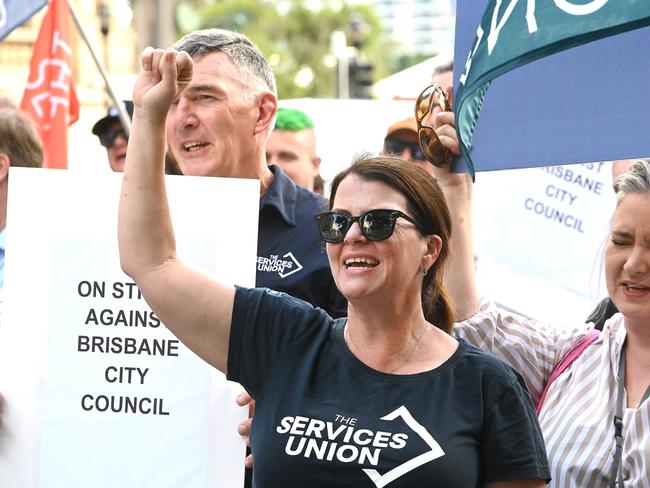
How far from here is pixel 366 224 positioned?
3318mm

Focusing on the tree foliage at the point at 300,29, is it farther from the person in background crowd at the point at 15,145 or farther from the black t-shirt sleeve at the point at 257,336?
the black t-shirt sleeve at the point at 257,336

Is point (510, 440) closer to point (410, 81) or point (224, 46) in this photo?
point (224, 46)

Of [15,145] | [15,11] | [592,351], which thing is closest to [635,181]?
[592,351]

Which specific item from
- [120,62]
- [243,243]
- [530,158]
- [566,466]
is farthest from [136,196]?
[120,62]

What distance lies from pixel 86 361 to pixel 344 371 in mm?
890

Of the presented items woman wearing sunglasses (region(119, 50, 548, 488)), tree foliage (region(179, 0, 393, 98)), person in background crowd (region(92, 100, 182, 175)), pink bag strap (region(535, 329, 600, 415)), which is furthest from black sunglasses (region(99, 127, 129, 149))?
tree foliage (region(179, 0, 393, 98))

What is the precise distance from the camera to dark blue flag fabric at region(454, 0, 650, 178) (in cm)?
290

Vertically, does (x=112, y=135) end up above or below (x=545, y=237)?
above

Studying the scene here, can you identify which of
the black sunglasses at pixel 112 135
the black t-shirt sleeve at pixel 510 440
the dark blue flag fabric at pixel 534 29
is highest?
the dark blue flag fabric at pixel 534 29

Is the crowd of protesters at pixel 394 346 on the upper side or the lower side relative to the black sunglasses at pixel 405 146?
lower

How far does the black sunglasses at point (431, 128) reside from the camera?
12.1 feet

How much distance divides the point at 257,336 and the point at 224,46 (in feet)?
4.20

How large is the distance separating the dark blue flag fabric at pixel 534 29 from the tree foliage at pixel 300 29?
163 ft

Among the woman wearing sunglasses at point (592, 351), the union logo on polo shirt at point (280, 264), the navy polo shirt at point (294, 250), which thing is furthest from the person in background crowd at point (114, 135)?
the woman wearing sunglasses at point (592, 351)
